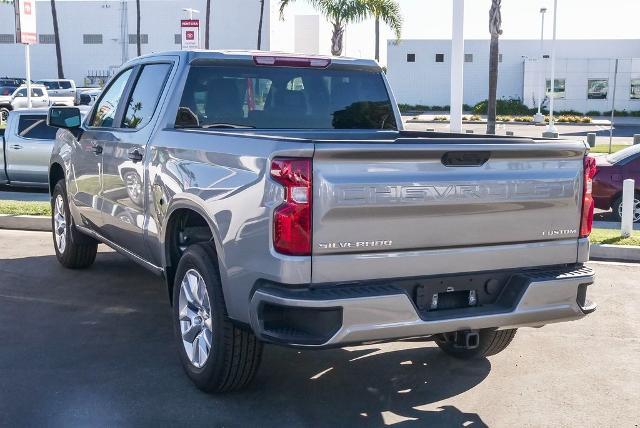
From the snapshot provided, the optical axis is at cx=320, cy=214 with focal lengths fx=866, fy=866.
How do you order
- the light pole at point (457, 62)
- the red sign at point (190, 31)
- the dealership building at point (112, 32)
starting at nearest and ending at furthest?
1. the light pole at point (457, 62)
2. the red sign at point (190, 31)
3. the dealership building at point (112, 32)

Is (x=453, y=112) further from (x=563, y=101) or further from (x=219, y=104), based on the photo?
(x=563, y=101)

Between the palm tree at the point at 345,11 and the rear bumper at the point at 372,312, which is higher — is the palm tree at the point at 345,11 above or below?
above

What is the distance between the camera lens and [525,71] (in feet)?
184

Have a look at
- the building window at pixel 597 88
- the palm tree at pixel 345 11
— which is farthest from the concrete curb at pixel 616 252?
the building window at pixel 597 88

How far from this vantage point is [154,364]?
582cm

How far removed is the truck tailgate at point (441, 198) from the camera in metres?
4.28

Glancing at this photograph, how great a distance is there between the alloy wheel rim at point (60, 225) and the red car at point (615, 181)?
27.0 ft

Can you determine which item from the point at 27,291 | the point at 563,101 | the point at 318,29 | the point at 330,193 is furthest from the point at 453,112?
the point at 318,29

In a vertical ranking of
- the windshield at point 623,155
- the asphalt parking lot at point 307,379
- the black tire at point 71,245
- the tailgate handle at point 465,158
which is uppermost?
the tailgate handle at point 465,158

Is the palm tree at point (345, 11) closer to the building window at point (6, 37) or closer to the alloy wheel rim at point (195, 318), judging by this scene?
the alloy wheel rim at point (195, 318)

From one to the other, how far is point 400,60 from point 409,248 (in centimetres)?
5888

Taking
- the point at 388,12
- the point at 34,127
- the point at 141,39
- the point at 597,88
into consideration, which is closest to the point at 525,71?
the point at 597,88

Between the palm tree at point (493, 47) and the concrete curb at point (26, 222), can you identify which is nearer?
the concrete curb at point (26, 222)

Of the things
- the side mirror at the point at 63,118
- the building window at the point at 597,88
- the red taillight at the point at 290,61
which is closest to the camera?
the red taillight at the point at 290,61
